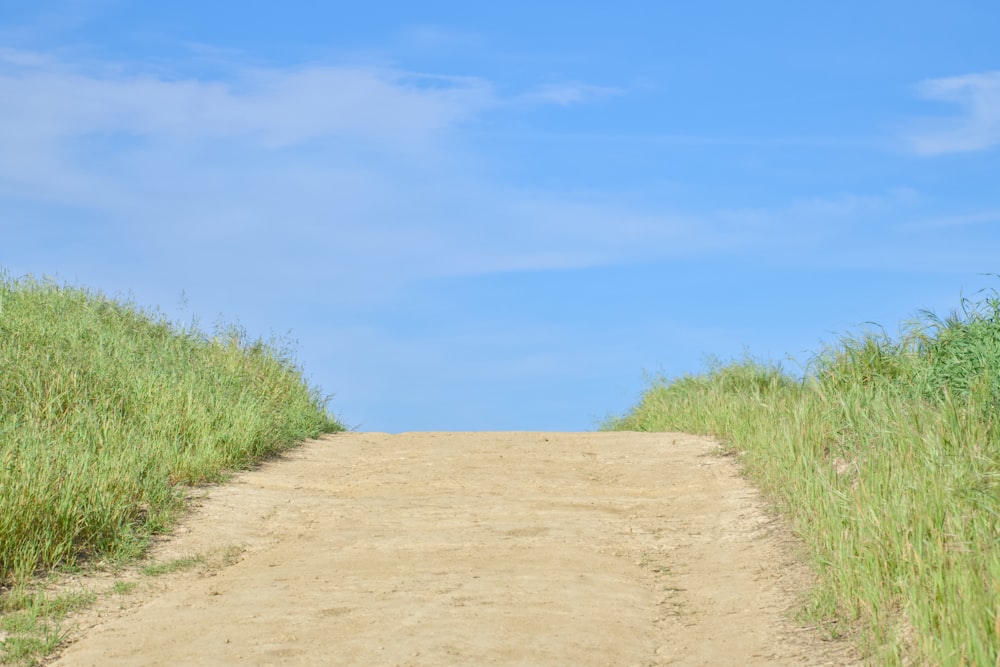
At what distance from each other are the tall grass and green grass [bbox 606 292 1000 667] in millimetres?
4403

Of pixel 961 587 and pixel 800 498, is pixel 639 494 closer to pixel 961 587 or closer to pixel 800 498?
pixel 800 498

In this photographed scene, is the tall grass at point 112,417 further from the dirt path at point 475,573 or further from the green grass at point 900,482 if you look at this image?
the green grass at point 900,482

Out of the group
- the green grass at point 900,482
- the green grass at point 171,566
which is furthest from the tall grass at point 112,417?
the green grass at point 900,482

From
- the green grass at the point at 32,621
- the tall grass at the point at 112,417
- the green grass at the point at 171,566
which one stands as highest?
the tall grass at the point at 112,417

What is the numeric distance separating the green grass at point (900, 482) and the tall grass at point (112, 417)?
440 cm

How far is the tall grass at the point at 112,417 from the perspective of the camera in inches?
258

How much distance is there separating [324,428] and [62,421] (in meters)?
3.95

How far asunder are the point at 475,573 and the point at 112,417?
14.1 feet

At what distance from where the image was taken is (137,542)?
6.82 m

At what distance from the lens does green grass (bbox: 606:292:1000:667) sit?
438cm

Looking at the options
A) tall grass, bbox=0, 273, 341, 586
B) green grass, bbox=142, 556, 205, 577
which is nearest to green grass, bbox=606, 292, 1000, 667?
green grass, bbox=142, 556, 205, 577

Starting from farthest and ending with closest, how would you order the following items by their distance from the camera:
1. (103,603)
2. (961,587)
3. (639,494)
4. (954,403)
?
(639,494)
(954,403)
(103,603)
(961,587)

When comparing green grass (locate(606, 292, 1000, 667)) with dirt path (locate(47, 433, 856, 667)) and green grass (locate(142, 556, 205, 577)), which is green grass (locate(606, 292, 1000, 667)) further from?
green grass (locate(142, 556, 205, 577))

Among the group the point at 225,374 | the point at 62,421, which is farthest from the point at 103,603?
the point at 225,374
